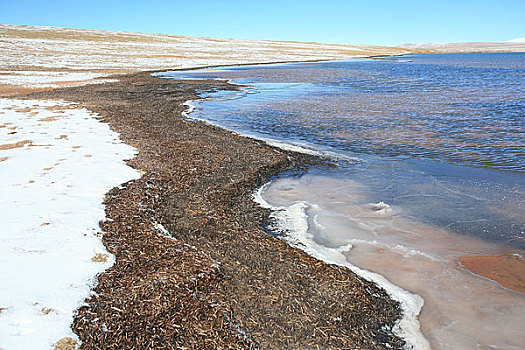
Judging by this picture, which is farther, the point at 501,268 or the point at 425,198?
the point at 425,198

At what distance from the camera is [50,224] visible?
19.3 ft

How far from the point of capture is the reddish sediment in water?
17.1ft

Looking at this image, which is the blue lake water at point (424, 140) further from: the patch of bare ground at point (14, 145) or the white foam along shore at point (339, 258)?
the patch of bare ground at point (14, 145)

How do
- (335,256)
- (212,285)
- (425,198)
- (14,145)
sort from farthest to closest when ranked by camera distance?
(14,145) → (425,198) → (335,256) → (212,285)

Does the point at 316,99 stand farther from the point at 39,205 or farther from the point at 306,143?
the point at 39,205

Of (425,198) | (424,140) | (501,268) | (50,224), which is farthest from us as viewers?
(424,140)

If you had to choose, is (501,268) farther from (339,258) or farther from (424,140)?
(424,140)

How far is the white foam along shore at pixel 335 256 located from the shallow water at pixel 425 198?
9cm

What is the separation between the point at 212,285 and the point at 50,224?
10.5 ft

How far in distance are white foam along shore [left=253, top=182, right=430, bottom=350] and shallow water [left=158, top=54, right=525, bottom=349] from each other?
0.09 m

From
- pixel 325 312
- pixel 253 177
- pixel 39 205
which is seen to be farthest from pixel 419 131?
pixel 39 205

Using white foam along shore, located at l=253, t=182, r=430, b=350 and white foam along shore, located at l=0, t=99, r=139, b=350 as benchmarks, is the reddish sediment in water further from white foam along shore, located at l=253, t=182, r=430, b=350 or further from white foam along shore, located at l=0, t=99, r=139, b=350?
white foam along shore, located at l=0, t=99, r=139, b=350

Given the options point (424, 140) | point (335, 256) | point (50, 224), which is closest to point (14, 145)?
point (50, 224)

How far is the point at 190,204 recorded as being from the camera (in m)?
7.20
